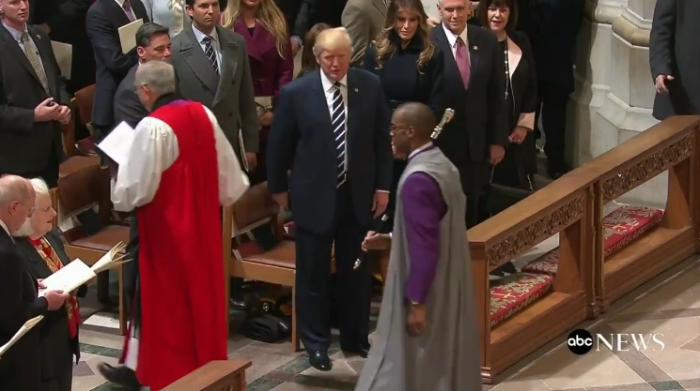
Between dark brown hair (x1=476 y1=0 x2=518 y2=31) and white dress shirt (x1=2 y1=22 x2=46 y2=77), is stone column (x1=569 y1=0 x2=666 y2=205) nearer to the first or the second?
dark brown hair (x1=476 y1=0 x2=518 y2=31)

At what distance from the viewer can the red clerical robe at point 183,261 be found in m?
6.45

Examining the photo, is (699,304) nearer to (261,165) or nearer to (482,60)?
(482,60)

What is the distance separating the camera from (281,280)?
7.42 metres

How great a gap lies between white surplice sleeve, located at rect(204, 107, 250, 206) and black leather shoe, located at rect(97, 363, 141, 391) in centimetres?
94

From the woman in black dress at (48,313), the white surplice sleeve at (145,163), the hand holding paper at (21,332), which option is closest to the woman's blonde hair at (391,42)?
the white surplice sleeve at (145,163)

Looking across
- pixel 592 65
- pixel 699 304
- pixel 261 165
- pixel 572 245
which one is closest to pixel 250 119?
pixel 261 165

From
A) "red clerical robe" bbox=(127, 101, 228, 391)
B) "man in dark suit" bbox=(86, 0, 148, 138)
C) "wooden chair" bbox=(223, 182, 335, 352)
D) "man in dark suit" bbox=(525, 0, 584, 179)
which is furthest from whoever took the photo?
"man in dark suit" bbox=(525, 0, 584, 179)

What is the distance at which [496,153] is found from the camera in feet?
26.2

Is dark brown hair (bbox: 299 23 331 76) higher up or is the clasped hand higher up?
dark brown hair (bbox: 299 23 331 76)

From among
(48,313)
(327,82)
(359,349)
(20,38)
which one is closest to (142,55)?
(20,38)

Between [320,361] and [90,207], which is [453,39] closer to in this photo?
[320,361]

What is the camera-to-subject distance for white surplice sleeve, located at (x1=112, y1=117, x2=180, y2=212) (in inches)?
248

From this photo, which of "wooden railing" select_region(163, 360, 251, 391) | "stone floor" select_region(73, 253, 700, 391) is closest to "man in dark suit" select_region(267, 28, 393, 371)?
"stone floor" select_region(73, 253, 700, 391)

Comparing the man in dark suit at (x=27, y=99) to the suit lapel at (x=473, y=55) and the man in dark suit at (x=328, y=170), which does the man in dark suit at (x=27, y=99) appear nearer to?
the man in dark suit at (x=328, y=170)
